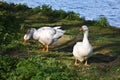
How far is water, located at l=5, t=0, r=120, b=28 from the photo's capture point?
2997 centimetres

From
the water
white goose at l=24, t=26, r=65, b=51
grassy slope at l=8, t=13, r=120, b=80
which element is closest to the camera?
grassy slope at l=8, t=13, r=120, b=80

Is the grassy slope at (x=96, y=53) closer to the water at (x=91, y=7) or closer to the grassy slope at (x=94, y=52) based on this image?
the grassy slope at (x=94, y=52)

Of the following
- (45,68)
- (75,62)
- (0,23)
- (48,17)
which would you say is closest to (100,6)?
(48,17)

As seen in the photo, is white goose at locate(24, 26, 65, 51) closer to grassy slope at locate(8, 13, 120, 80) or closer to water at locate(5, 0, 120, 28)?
grassy slope at locate(8, 13, 120, 80)

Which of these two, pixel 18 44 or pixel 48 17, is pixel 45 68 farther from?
pixel 48 17

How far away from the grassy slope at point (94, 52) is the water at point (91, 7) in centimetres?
718

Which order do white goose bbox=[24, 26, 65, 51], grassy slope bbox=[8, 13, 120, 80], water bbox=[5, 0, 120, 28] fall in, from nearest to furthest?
1. grassy slope bbox=[8, 13, 120, 80]
2. white goose bbox=[24, 26, 65, 51]
3. water bbox=[5, 0, 120, 28]

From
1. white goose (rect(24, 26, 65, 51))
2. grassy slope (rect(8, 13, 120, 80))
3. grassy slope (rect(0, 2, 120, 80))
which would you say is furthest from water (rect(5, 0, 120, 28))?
white goose (rect(24, 26, 65, 51))

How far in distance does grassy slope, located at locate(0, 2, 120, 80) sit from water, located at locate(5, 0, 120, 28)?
A: 718cm

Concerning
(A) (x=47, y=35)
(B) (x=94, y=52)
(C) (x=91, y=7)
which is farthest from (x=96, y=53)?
(C) (x=91, y=7)

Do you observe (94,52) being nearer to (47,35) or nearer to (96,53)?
(96,53)

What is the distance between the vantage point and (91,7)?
34.2m

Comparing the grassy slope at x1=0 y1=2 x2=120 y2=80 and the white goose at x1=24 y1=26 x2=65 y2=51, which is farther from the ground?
the white goose at x1=24 y1=26 x2=65 y2=51

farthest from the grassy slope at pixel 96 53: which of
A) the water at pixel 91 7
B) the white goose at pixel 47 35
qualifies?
the water at pixel 91 7
